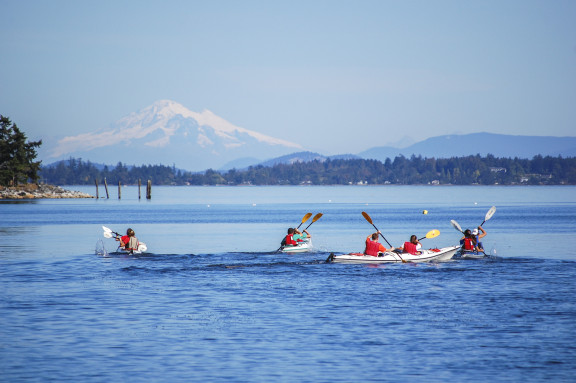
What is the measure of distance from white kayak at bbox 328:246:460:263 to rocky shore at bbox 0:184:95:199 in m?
118

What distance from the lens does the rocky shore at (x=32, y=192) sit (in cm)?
14462

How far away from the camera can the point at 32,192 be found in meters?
154

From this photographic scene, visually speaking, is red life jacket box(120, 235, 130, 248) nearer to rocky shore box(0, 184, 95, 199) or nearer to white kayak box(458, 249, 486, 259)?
white kayak box(458, 249, 486, 259)

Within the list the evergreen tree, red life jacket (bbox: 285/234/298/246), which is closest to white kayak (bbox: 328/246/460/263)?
red life jacket (bbox: 285/234/298/246)

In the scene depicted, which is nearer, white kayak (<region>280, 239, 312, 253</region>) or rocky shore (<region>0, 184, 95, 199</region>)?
white kayak (<region>280, 239, 312, 253</region>)

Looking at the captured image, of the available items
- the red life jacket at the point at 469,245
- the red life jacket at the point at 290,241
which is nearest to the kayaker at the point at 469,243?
the red life jacket at the point at 469,245

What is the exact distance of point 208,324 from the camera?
2334cm

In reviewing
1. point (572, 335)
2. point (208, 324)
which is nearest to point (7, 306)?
point (208, 324)

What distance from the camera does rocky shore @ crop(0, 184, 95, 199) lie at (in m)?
145

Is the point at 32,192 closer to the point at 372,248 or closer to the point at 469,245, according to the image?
the point at 469,245

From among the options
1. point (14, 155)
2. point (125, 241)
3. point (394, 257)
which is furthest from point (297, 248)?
point (14, 155)

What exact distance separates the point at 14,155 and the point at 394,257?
11062 centimetres

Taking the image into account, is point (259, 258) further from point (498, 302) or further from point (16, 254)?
point (498, 302)

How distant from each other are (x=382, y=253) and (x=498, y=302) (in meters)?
11.9
